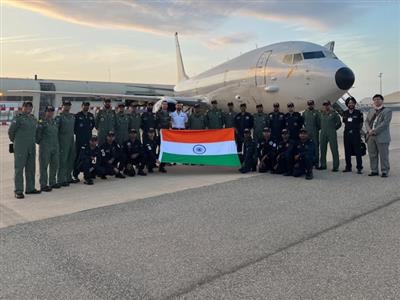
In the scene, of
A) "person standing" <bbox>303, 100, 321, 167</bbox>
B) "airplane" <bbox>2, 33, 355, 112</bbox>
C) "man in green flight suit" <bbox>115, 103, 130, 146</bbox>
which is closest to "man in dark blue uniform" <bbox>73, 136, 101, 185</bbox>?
"man in green flight suit" <bbox>115, 103, 130, 146</bbox>

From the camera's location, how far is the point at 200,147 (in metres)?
9.55

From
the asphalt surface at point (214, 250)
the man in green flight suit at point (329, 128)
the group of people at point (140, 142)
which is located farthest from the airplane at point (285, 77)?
the asphalt surface at point (214, 250)

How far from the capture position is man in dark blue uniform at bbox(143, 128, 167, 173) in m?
9.28

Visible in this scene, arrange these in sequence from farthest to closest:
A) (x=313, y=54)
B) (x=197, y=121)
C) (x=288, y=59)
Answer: (x=288, y=59), (x=313, y=54), (x=197, y=121)

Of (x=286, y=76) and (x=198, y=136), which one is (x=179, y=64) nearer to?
(x=286, y=76)

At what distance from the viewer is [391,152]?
40.1ft

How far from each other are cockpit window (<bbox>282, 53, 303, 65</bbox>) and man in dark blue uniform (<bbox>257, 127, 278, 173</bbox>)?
232 inches

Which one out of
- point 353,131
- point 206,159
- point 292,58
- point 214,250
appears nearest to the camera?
point 214,250

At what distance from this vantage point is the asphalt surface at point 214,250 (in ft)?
10.4

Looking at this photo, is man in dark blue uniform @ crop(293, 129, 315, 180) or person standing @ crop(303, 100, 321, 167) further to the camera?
person standing @ crop(303, 100, 321, 167)

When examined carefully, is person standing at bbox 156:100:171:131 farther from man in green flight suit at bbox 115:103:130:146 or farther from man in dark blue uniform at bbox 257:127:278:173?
man in dark blue uniform at bbox 257:127:278:173

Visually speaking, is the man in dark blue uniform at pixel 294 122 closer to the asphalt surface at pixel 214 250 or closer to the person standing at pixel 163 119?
the person standing at pixel 163 119

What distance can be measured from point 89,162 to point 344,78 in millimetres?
8990

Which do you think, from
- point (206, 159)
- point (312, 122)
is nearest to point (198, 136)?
point (206, 159)
